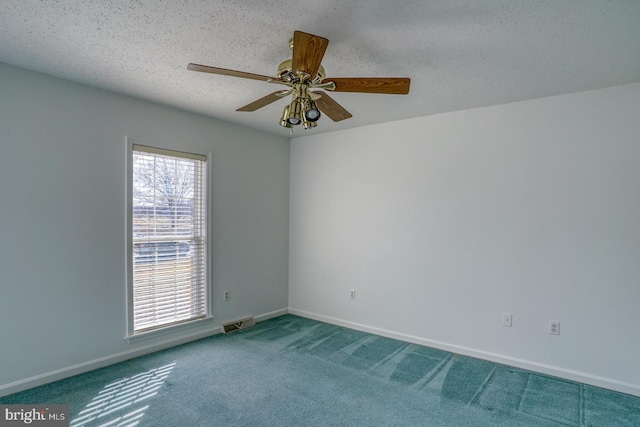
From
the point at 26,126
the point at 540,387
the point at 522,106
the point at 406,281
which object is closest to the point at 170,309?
the point at 26,126

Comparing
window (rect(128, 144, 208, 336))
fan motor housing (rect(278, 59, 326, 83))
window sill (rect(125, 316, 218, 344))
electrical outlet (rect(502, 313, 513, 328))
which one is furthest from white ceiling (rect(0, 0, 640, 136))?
window sill (rect(125, 316, 218, 344))

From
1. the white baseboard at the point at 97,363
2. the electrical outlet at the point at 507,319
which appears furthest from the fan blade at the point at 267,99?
the electrical outlet at the point at 507,319

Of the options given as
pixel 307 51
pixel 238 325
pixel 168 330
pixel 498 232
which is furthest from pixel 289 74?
Result: pixel 238 325

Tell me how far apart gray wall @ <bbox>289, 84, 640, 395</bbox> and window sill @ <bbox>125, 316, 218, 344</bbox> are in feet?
5.05

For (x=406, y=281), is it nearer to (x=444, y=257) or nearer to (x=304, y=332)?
(x=444, y=257)

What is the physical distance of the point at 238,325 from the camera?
4.12 metres

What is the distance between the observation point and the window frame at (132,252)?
3160 mm

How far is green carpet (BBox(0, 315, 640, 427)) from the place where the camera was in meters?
2.33

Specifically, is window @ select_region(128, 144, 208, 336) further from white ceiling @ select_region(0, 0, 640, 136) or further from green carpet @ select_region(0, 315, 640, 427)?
white ceiling @ select_region(0, 0, 640, 136)

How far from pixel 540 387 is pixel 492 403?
0.56 m

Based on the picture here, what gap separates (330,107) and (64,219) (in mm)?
2376

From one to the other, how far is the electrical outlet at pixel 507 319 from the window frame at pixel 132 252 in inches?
122

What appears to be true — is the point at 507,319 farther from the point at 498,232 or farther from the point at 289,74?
the point at 289,74

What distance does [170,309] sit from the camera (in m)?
3.52
